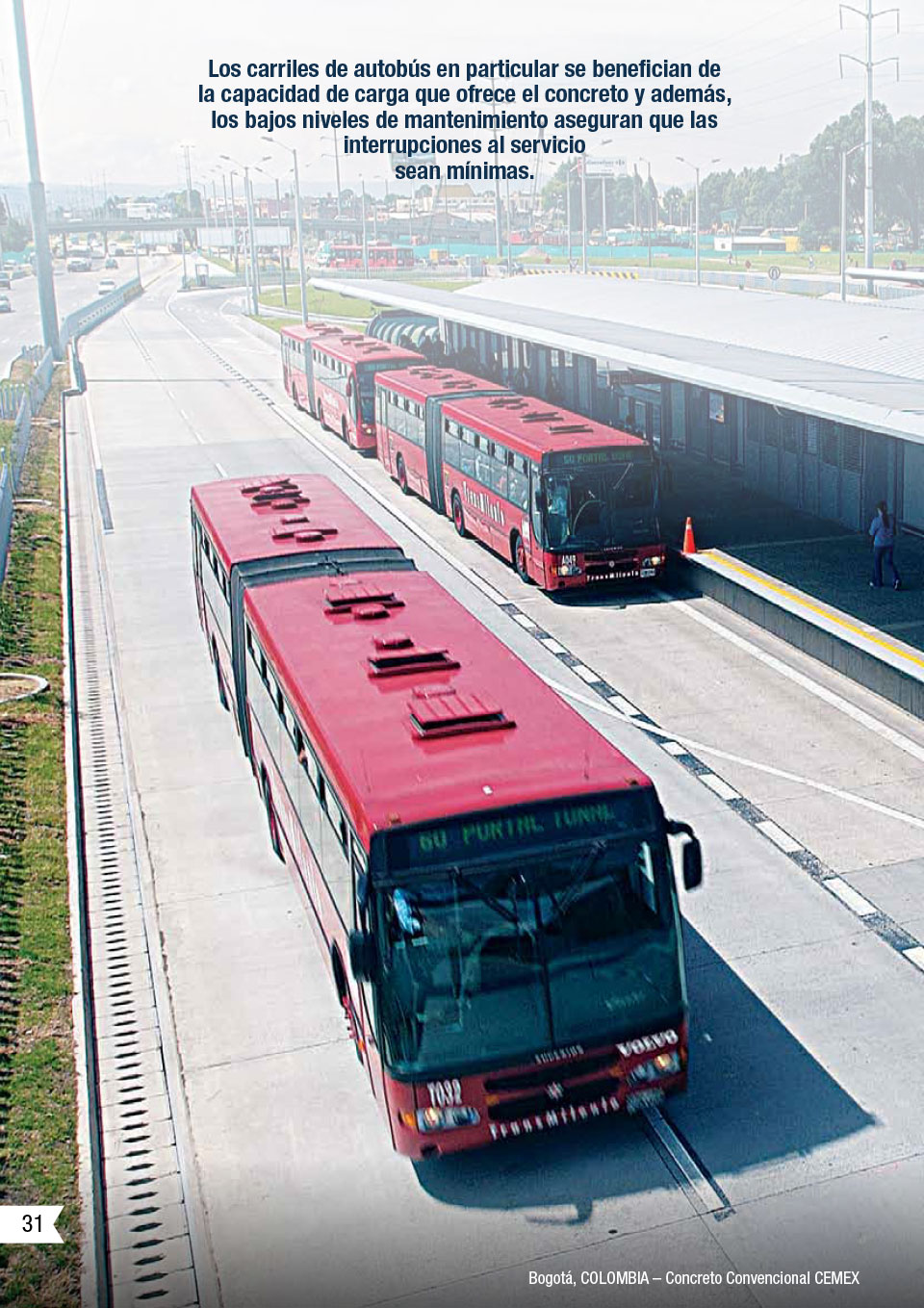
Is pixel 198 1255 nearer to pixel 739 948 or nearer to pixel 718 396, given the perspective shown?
pixel 739 948

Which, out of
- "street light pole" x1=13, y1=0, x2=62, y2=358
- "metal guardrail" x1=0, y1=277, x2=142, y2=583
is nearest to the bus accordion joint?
"metal guardrail" x1=0, y1=277, x2=142, y2=583

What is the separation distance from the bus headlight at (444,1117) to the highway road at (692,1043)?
60cm

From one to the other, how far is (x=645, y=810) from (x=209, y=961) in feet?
16.4

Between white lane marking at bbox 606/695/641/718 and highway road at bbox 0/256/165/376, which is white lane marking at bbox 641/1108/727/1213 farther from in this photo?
highway road at bbox 0/256/165/376

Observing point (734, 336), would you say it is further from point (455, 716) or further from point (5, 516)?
point (455, 716)

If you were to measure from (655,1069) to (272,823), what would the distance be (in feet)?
19.3

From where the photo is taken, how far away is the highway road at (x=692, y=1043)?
888 centimetres

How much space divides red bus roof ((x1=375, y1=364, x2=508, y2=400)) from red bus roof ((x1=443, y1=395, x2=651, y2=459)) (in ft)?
5.77

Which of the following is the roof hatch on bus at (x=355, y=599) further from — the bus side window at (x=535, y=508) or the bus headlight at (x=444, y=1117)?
the bus side window at (x=535, y=508)

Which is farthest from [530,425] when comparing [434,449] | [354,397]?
[354,397]

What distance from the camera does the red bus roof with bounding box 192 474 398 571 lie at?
1658 centimetres

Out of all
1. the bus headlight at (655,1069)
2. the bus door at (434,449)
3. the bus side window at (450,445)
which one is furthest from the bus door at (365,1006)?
the bus door at (434,449)

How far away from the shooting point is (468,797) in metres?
9.20

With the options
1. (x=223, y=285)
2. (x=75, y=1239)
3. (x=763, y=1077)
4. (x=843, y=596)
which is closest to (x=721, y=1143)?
(x=763, y=1077)
